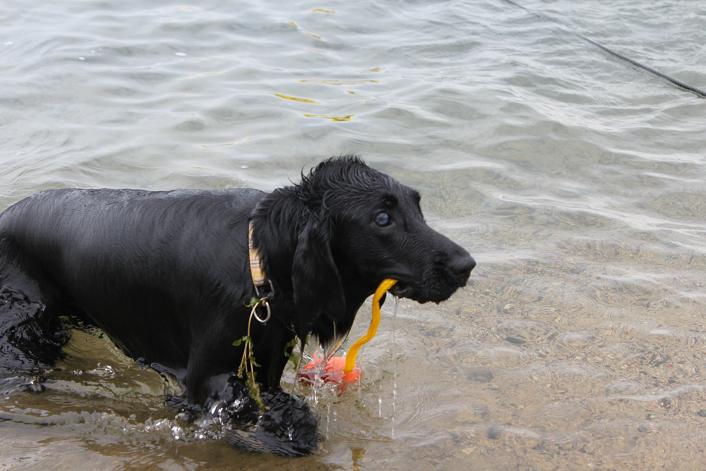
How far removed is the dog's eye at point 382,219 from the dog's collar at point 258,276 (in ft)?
1.83

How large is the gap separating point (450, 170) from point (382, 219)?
168 inches

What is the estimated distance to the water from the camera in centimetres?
465

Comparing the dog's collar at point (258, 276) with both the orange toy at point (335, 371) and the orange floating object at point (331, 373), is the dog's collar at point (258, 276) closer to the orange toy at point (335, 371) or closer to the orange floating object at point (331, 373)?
the orange toy at point (335, 371)

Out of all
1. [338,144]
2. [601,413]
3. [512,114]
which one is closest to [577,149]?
[512,114]

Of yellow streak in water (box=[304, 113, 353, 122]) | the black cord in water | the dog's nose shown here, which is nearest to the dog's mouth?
the dog's nose

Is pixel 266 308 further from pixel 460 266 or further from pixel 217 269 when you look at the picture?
pixel 460 266

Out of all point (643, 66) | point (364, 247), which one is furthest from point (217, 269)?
point (643, 66)

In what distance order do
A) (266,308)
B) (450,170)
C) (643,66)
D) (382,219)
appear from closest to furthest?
1. (382,219)
2. (266,308)
3. (450,170)
4. (643,66)

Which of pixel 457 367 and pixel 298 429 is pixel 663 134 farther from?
pixel 298 429

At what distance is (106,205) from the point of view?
4.64 meters

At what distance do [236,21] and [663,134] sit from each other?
249 inches

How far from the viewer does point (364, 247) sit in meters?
3.92

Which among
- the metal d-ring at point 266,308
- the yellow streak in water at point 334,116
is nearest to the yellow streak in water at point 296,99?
the yellow streak in water at point 334,116

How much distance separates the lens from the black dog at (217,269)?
390cm
